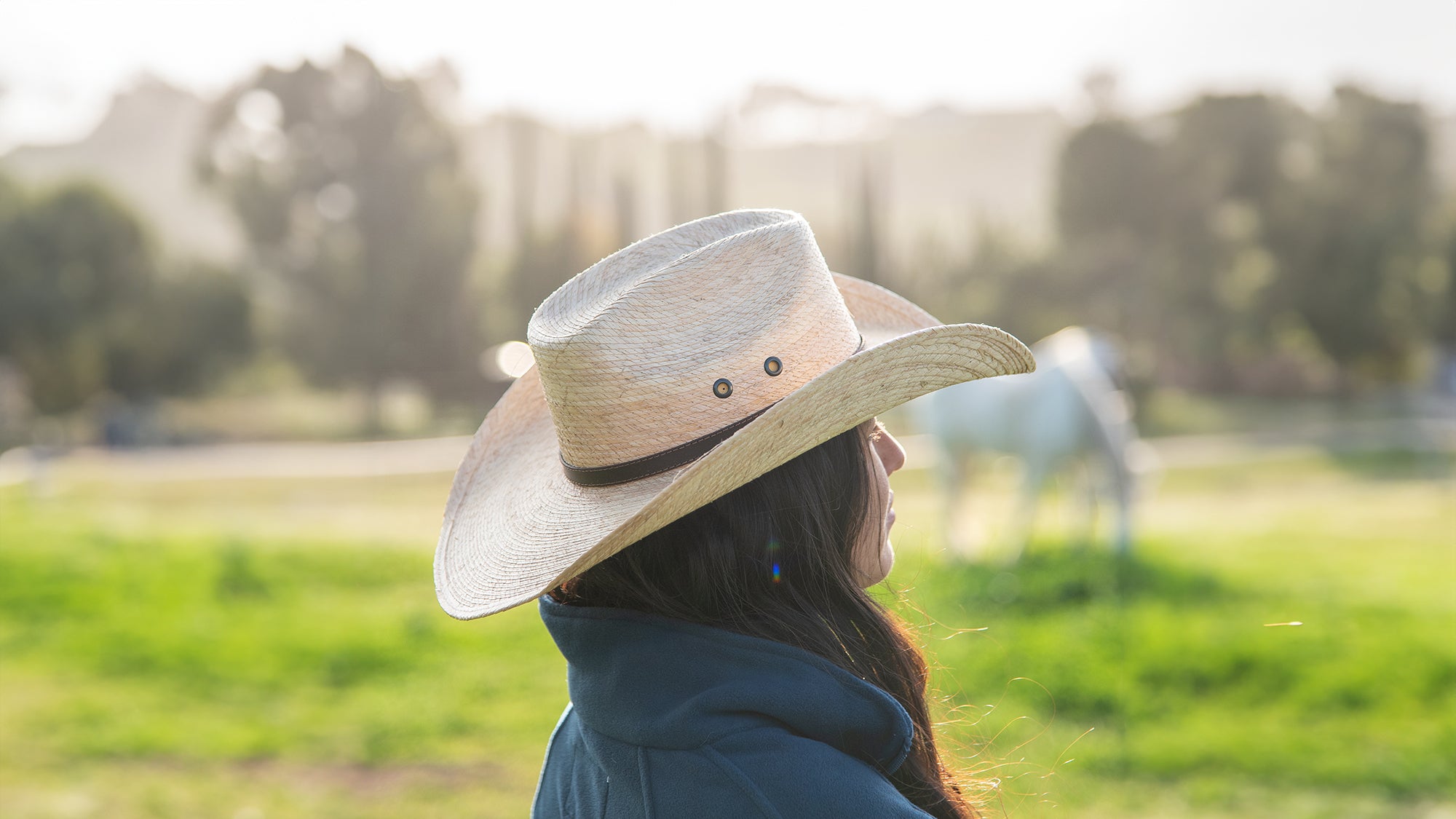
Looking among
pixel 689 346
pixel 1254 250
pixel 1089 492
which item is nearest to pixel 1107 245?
pixel 1254 250

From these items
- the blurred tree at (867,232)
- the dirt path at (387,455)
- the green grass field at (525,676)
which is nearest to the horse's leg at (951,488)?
the green grass field at (525,676)

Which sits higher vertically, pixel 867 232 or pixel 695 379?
pixel 695 379

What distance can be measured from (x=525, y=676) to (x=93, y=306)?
1093 inches

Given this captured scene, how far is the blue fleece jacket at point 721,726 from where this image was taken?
0.93 meters

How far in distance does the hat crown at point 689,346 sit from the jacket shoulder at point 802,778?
34cm

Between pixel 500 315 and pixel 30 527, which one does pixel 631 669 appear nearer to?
pixel 30 527

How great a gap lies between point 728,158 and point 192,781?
120 ft

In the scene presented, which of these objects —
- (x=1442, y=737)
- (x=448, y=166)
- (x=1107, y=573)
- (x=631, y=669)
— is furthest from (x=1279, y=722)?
(x=448, y=166)

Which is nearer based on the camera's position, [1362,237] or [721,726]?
A: [721,726]

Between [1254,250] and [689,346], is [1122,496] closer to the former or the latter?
[689,346]

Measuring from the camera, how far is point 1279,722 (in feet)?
16.1

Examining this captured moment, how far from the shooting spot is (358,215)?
30.9 m

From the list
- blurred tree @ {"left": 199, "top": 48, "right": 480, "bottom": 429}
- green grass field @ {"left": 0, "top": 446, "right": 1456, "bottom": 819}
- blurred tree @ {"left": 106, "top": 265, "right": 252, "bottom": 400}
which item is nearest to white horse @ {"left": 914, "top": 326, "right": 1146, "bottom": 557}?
green grass field @ {"left": 0, "top": 446, "right": 1456, "bottom": 819}

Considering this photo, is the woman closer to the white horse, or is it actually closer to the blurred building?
the white horse
